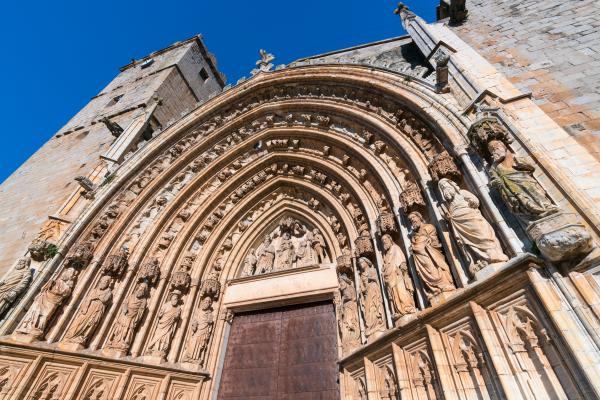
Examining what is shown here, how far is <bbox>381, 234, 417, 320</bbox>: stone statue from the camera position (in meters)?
3.95

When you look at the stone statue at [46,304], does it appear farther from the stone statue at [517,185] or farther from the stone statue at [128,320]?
the stone statue at [517,185]

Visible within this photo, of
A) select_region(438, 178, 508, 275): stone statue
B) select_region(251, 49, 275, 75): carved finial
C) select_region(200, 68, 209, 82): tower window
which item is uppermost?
select_region(200, 68, 209, 82): tower window

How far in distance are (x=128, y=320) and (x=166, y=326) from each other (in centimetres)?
65

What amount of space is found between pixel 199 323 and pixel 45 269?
9.26 ft

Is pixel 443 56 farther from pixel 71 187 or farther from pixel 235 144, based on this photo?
pixel 71 187

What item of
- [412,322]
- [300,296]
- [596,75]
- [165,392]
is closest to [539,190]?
[412,322]

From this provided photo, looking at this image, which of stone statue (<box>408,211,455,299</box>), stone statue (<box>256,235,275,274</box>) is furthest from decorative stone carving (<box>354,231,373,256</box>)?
stone statue (<box>256,235,275,274</box>)

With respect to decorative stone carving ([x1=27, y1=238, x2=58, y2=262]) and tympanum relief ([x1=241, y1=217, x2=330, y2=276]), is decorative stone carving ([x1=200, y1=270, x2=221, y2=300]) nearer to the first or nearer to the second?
tympanum relief ([x1=241, y1=217, x2=330, y2=276])

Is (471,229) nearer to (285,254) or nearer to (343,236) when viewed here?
(343,236)

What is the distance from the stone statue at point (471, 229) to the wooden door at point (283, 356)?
123 inches

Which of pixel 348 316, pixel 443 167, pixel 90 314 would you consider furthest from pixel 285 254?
pixel 443 167

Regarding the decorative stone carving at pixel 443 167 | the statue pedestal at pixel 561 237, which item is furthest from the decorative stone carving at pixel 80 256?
the statue pedestal at pixel 561 237

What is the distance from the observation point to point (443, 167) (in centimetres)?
406

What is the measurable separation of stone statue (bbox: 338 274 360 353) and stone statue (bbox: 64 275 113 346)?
4.08m
